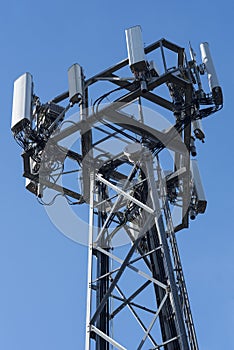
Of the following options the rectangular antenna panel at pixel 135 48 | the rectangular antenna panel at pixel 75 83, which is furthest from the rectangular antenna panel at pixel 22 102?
the rectangular antenna panel at pixel 135 48

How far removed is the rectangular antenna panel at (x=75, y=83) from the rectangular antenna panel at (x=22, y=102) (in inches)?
32.3

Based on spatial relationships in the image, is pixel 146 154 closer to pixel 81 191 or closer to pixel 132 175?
pixel 132 175

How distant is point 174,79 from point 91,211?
261cm

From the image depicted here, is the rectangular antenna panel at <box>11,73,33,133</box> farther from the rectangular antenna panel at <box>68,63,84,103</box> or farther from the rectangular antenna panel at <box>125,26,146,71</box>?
the rectangular antenna panel at <box>125,26,146,71</box>

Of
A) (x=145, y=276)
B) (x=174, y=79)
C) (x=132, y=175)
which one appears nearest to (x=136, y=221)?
(x=132, y=175)

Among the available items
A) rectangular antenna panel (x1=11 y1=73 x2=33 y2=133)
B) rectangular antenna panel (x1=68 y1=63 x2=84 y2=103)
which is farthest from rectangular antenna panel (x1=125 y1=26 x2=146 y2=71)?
rectangular antenna panel (x1=11 y1=73 x2=33 y2=133)

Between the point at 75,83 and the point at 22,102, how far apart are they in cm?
103

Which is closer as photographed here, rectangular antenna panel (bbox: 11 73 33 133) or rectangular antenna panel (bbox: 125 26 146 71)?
rectangular antenna panel (bbox: 125 26 146 71)

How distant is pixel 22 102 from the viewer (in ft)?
37.2

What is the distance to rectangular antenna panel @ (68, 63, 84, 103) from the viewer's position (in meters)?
11.0

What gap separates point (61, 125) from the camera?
11.0 m

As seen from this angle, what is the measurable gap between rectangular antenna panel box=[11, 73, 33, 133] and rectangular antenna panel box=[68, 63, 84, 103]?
0.82 m

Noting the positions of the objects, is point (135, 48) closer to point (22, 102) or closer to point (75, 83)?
point (75, 83)

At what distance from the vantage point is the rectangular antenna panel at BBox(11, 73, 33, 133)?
1105 cm
